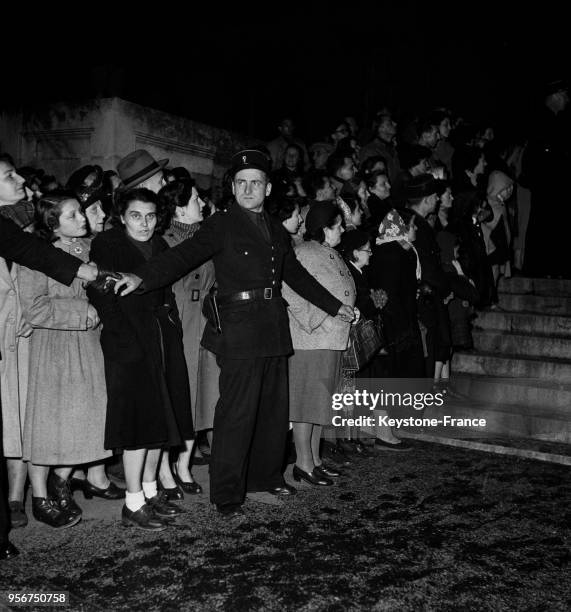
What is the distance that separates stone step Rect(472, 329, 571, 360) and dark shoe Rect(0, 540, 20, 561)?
5877 millimetres

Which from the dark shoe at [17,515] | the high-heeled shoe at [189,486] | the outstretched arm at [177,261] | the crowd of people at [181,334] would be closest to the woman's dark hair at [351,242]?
the crowd of people at [181,334]

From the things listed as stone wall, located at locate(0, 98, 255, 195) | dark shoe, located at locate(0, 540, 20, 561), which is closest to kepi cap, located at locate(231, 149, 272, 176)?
dark shoe, located at locate(0, 540, 20, 561)

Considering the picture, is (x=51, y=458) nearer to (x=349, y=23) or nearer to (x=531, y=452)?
(x=531, y=452)

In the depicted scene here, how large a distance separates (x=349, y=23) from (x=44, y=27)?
6744mm

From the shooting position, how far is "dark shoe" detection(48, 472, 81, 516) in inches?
171

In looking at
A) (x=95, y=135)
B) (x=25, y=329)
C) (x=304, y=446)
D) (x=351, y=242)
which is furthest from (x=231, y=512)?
(x=95, y=135)

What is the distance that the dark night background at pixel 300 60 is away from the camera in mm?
9133

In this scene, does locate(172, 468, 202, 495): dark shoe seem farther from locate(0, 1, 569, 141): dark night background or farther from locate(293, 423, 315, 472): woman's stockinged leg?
locate(0, 1, 569, 141): dark night background

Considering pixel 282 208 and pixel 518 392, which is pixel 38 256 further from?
pixel 518 392

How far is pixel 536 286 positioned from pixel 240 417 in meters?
5.73

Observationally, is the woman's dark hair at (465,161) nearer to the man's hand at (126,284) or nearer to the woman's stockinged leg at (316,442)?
the woman's stockinged leg at (316,442)

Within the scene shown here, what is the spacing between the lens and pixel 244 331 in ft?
15.2

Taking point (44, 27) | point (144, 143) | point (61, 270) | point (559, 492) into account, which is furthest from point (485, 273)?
point (44, 27)

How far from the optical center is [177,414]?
459 cm
